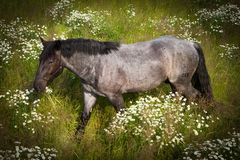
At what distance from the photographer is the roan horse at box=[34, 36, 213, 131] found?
632cm

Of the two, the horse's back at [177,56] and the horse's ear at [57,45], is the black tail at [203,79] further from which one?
the horse's ear at [57,45]

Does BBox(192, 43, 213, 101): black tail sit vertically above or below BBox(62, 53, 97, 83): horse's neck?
below

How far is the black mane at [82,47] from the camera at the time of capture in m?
6.32

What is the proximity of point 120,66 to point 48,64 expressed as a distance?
1386 mm

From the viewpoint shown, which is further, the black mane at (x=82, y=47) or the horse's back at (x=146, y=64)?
the horse's back at (x=146, y=64)

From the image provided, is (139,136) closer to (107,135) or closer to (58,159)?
(107,135)

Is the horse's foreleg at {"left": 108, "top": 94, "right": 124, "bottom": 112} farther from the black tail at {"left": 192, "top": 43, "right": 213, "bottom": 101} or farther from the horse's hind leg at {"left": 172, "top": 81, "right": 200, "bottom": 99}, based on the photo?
the black tail at {"left": 192, "top": 43, "right": 213, "bottom": 101}

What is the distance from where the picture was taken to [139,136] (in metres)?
6.26

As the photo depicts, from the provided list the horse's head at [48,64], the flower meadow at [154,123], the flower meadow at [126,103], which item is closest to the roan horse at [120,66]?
the horse's head at [48,64]

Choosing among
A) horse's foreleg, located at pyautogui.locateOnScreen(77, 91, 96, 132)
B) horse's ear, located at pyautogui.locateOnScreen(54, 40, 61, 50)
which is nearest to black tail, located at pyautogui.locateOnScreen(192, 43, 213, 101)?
horse's foreleg, located at pyautogui.locateOnScreen(77, 91, 96, 132)

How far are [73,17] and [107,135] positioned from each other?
5655mm

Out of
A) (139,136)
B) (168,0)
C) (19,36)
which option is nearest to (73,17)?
(19,36)

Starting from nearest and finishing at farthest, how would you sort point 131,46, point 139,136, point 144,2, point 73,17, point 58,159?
point 58,159
point 139,136
point 131,46
point 73,17
point 144,2

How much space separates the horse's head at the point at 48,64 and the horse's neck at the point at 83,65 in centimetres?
20
